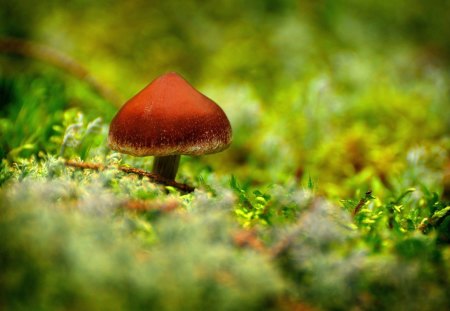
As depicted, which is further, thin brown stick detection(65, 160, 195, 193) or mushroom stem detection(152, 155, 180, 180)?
mushroom stem detection(152, 155, 180, 180)

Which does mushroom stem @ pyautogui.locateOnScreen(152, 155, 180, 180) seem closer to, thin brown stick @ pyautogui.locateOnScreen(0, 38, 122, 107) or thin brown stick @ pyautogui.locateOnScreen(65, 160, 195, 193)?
thin brown stick @ pyautogui.locateOnScreen(65, 160, 195, 193)

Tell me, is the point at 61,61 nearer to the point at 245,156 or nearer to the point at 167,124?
the point at 245,156

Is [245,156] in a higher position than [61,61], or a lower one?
lower

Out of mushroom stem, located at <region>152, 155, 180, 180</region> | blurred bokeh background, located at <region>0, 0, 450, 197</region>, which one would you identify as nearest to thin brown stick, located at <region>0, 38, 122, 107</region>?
blurred bokeh background, located at <region>0, 0, 450, 197</region>

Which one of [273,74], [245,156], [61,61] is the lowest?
[245,156]

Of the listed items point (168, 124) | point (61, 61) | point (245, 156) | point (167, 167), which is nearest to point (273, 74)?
point (245, 156)

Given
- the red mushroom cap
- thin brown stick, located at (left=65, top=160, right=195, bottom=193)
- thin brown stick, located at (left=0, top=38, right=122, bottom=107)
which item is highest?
thin brown stick, located at (left=0, top=38, right=122, bottom=107)
